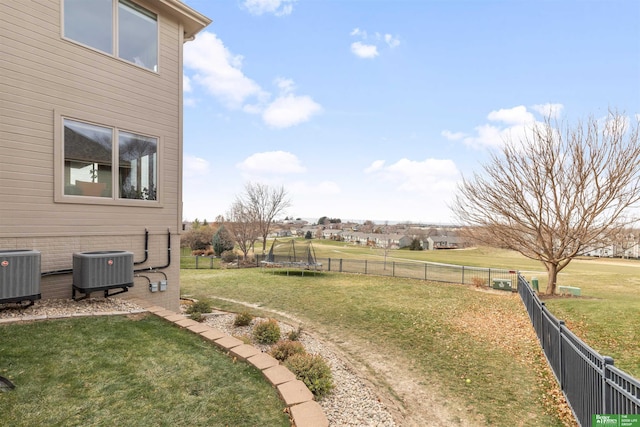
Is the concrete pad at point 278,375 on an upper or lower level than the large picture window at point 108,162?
lower

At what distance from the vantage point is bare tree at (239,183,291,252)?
102 ft

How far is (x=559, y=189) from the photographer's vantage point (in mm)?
11266

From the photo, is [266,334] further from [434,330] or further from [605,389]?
[605,389]

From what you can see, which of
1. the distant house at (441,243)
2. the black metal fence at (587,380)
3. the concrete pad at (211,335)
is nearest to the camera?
the black metal fence at (587,380)

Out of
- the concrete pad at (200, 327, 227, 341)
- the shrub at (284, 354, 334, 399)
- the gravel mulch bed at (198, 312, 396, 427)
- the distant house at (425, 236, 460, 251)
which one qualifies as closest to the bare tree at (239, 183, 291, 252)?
the concrete pad at (200, 327, 227, 341)

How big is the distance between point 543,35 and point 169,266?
53.7 feet

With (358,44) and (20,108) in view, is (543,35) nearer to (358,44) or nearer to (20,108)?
(358,44)

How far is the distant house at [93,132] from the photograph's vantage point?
5102 mm

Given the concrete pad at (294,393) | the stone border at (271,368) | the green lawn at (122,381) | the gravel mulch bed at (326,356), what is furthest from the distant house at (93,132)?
the concrete pad at (294,393)

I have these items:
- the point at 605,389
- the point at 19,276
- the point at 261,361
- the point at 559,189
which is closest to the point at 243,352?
the point at 261,361

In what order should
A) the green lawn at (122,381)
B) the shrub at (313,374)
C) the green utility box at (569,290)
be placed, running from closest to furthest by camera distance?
the green lawn at (122,381) → the shrub at (313,374) → the green utility box at (569,290)

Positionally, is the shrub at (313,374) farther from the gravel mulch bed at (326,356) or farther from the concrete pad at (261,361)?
the concrete pad at (261,361)

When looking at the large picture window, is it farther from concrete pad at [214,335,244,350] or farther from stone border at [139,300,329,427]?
concrete pad at [214,335,244,350]

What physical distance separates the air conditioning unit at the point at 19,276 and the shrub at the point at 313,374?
400 centimetres
